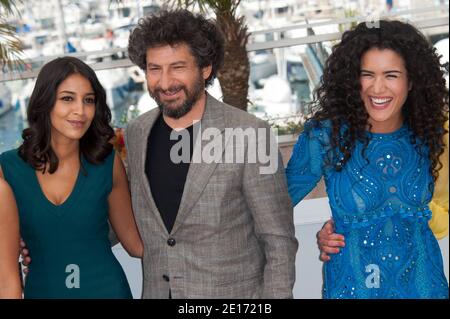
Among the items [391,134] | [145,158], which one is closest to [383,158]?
[391,134]

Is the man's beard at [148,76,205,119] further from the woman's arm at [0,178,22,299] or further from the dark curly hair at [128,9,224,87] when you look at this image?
the woman's arm at [0,178,22,299]

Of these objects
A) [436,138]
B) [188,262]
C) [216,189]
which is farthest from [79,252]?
[436,138]

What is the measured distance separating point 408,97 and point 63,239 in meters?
1.24

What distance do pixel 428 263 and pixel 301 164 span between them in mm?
527

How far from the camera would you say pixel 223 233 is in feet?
7.17

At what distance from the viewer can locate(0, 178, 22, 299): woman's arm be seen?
6.81ft

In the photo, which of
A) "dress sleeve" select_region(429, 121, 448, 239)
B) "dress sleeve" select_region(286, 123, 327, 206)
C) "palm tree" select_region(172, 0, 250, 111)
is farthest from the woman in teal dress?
"palm tree" select_region(172, 0, 250, 111)

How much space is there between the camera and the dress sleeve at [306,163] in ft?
7.51

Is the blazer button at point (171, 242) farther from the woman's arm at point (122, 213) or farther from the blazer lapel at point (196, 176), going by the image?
the woman's arm at point (122, 213)

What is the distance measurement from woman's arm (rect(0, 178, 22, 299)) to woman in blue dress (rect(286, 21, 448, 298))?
989 millimetres

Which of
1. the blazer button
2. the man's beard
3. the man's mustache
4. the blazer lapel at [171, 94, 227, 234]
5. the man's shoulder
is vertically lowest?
the blazer button

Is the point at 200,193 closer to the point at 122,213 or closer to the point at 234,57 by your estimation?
the point at 122,213

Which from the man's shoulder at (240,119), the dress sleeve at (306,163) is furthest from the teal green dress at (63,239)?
the dress sleeve at (306,163)

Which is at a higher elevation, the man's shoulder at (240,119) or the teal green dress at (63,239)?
the man's shoulder at (240,119)
